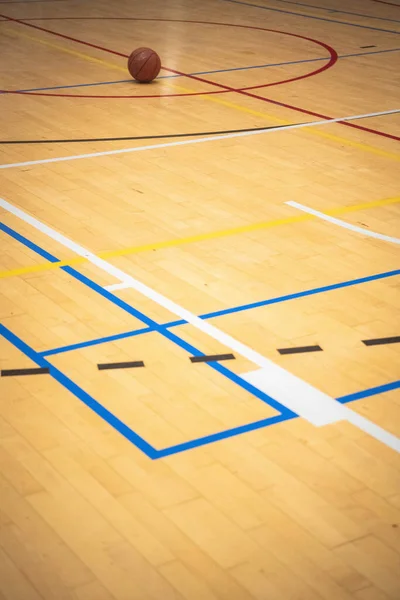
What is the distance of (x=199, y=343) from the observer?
5.69 m

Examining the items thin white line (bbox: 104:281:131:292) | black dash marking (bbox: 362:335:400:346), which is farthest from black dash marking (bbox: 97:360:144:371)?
black dash marking (bbox: 362:335:400:346)

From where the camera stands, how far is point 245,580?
151 inches

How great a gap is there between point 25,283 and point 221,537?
9.49 ft

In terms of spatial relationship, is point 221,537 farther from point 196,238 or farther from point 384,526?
point 196,238

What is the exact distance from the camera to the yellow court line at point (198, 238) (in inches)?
263

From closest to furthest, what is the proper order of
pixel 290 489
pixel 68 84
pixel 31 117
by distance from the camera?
pixel 290 489 < pixel 31 117 < pixel 68 84

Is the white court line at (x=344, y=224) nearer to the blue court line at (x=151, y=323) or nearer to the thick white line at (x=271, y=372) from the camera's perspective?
the thick white line at (x=271, y=372)

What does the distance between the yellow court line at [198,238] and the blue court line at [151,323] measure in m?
0.14

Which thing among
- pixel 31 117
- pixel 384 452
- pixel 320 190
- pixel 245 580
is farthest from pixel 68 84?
pixel 245 580

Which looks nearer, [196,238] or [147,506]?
[147,506]

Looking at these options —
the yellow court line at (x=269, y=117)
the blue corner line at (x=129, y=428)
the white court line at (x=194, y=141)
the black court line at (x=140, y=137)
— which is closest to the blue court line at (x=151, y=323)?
the blue corner line at (x=129, y=428)

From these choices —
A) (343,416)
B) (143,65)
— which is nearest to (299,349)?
(343,416)

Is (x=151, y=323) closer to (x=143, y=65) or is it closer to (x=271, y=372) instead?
(x=271, y=372)

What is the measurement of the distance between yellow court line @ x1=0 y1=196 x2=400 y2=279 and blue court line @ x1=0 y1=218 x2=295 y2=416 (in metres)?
0.14
